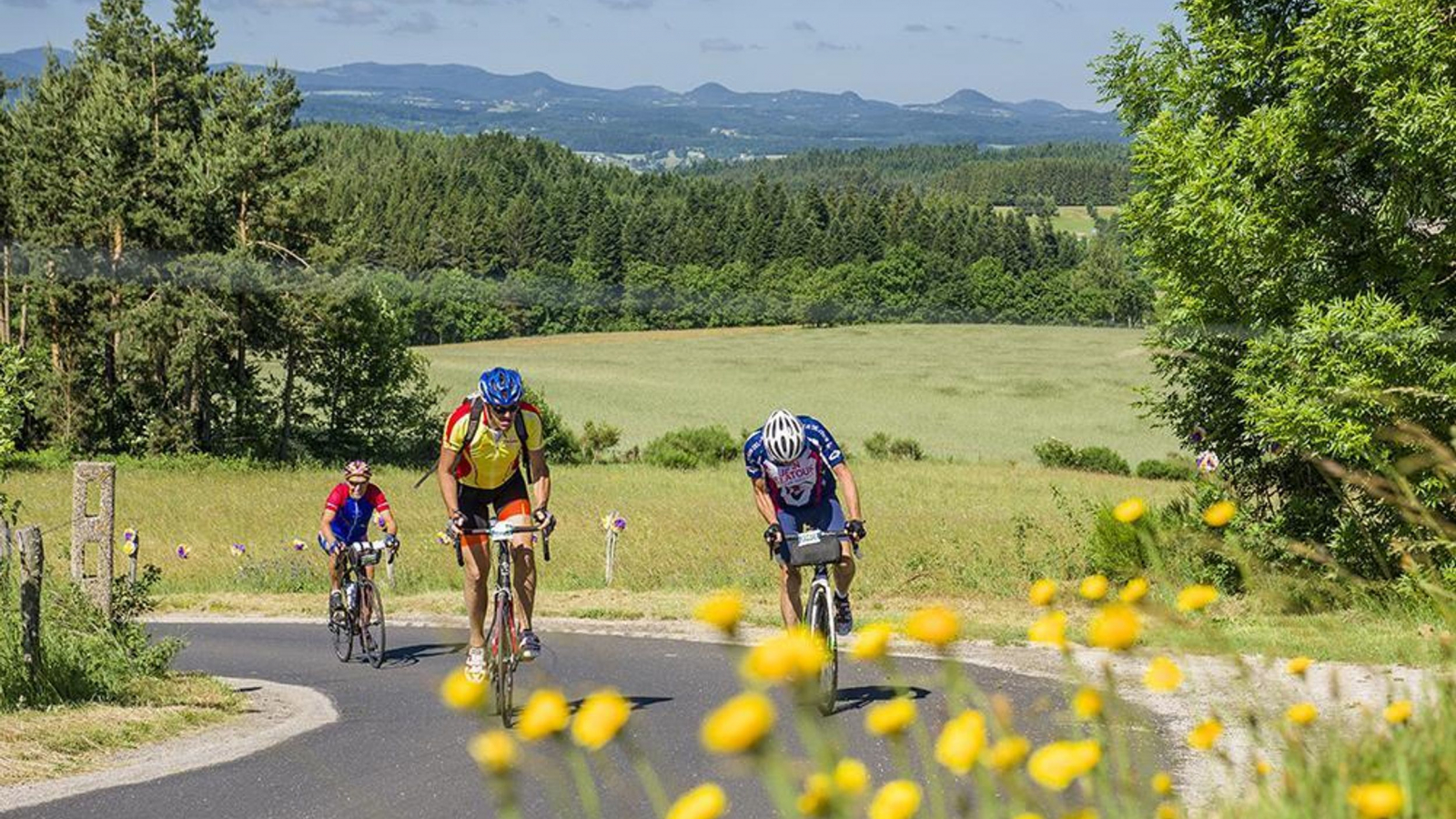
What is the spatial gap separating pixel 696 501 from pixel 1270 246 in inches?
981

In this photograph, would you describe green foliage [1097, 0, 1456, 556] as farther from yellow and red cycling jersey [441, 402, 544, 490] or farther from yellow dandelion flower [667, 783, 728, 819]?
yellow dandelion flower [667, 783, 728, 819]

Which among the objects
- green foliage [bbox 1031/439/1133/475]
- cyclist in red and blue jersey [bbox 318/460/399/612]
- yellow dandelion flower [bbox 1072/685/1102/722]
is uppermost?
yellow dandelion flower [bbox 1072/685/1102/722]

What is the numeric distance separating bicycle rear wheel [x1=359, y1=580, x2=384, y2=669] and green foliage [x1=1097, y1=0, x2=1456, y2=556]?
26.5 ft

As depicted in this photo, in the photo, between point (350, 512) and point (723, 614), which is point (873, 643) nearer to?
point (723, 614)

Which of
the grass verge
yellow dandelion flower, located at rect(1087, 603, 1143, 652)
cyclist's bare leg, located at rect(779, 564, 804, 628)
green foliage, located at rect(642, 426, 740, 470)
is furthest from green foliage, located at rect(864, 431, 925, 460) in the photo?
yellow dandelion flower, located at rect(1087, 603, 1143, 652)

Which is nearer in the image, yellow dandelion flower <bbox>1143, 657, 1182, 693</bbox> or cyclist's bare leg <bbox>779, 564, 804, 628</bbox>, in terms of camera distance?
yellow dandelion flower <bbox>1143, 657, 1182, 693</bbox>

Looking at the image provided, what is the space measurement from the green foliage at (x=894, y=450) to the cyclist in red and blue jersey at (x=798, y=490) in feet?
163

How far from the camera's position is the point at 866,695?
10172 millimetres

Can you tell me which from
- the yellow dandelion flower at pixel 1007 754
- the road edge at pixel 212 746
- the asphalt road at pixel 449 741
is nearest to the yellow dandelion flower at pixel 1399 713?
the yellow dandelion flower at pixel 1007 754

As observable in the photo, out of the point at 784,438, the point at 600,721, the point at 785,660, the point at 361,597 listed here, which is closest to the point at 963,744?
the point at 785,660

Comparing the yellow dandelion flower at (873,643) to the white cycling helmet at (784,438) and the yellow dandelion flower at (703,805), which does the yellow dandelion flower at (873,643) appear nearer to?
the yellow dandelion flower at (703,805)

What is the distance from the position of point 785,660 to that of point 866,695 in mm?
8466

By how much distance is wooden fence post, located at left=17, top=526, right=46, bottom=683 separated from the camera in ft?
33.1

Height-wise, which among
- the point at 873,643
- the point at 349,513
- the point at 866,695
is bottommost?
the point at 866,695
